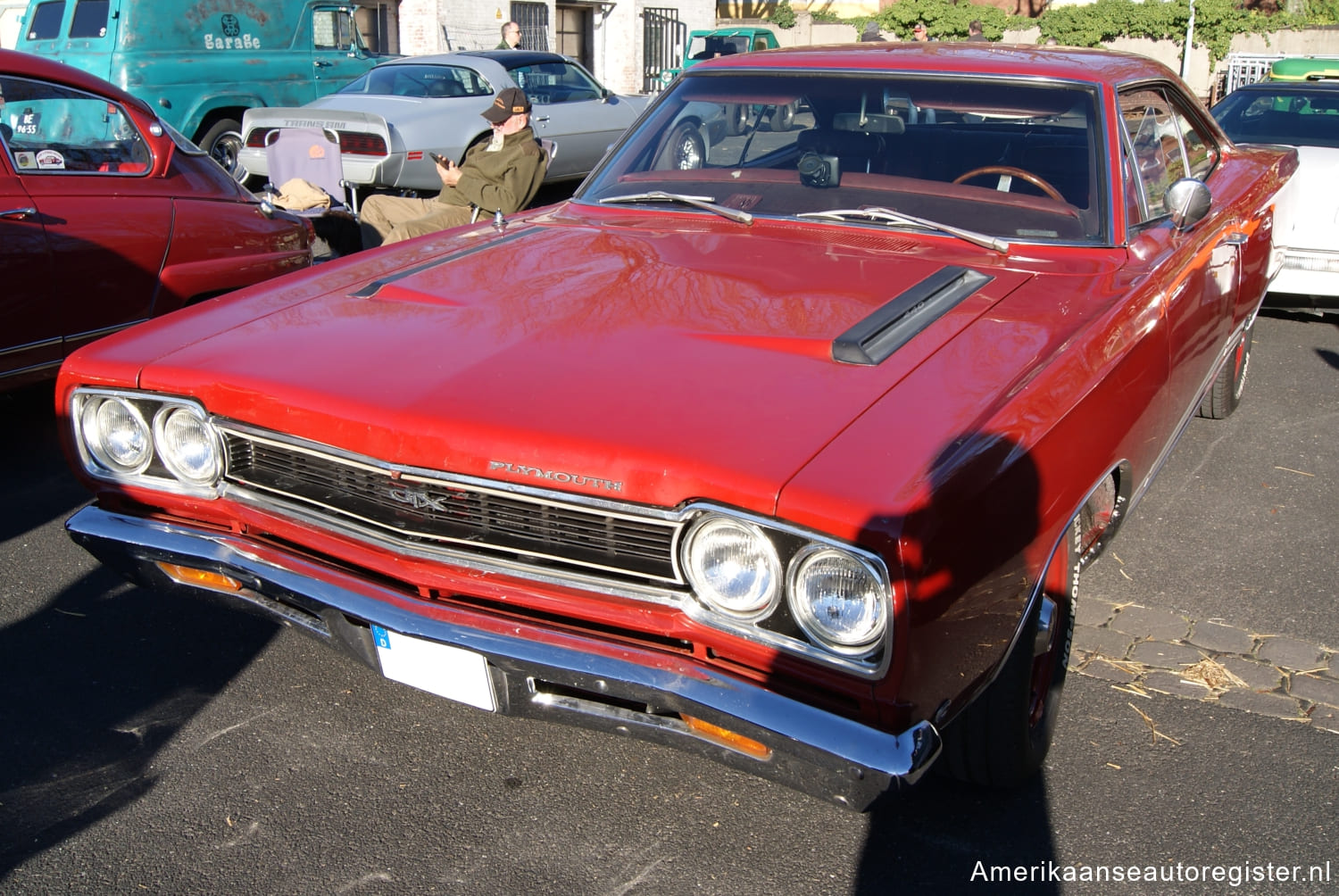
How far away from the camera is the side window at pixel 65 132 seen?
4746mm

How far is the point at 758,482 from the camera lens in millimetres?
1980

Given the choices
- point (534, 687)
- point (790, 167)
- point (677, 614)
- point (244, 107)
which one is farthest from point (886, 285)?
point (244, 107)

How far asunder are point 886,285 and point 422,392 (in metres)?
1.21

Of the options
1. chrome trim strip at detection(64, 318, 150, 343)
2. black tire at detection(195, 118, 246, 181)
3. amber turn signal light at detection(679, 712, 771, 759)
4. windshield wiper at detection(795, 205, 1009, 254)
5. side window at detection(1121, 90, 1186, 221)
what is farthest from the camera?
black tire at detection(195, 118, 246, 181)

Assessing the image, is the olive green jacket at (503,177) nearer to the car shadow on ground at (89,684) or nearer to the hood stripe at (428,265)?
the hood stripe at (428,265)

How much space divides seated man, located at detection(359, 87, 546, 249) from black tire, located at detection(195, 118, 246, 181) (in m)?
6.00

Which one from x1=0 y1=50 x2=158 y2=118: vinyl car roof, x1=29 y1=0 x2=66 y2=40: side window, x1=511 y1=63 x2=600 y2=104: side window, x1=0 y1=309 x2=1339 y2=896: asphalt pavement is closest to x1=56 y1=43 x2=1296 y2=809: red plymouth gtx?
x1=0 y1=309 x2=1339 y2=896: asphalt pavement

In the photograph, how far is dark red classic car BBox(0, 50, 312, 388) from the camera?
15.0 ft

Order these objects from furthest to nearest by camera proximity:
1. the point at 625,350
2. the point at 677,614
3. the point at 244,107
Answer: the point at 244,107 < the point at 625,350 < the point at 677,614

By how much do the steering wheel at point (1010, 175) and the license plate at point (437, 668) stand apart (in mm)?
2063

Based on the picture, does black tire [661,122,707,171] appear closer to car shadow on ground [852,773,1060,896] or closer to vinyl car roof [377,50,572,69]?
car shadow on ground [852,773,1060,896]

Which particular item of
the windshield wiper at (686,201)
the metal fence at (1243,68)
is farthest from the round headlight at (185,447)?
the metal fence at (1243,68)

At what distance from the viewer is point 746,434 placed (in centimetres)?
212

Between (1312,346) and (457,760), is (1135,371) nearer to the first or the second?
(457,760)
